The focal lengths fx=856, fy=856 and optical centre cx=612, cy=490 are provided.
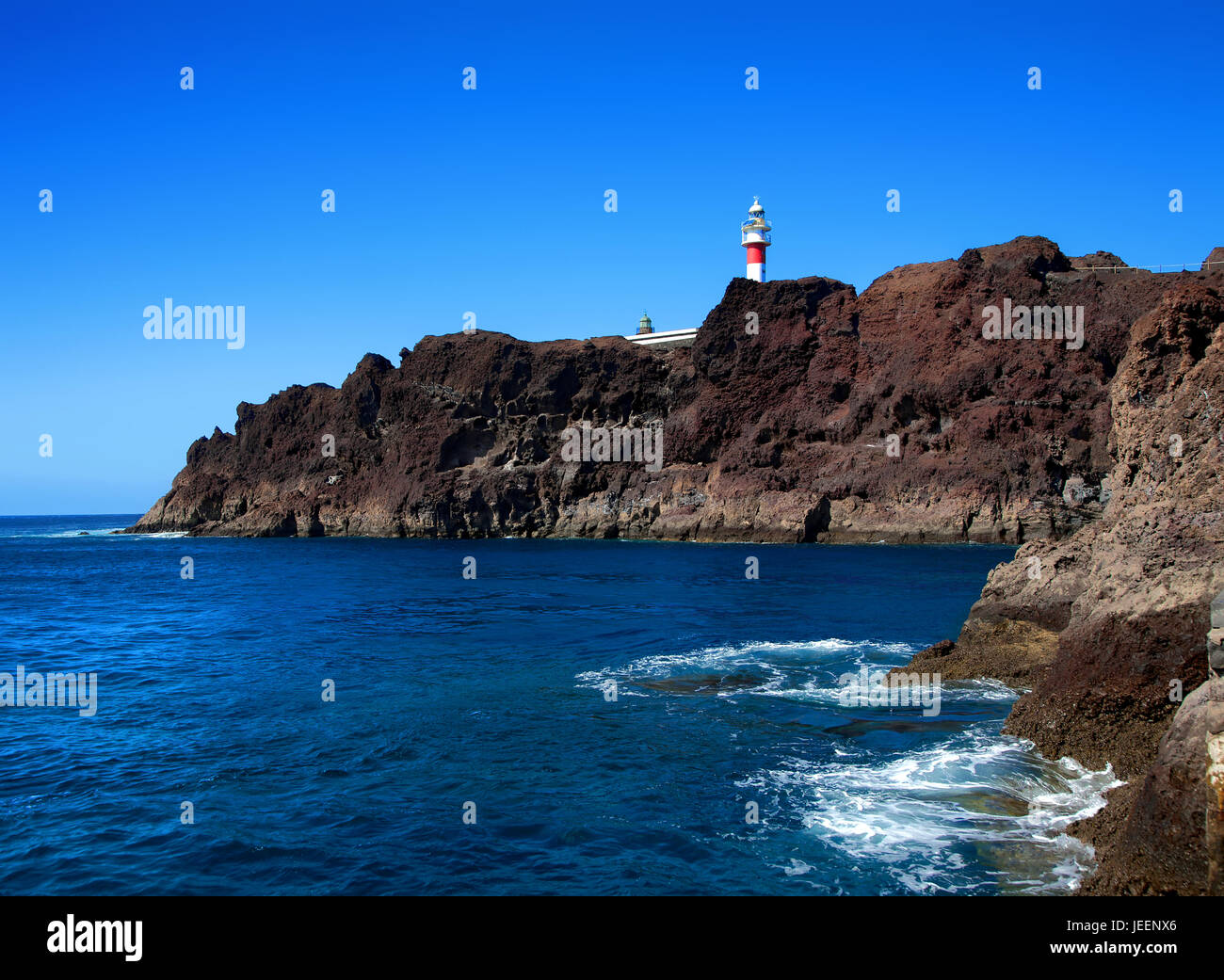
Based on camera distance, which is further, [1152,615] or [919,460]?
[919,460]

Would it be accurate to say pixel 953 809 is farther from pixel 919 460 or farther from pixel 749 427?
pixel 749 427

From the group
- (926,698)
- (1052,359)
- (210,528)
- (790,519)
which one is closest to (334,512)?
(210,528)

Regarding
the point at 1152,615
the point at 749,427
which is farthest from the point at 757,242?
the point at 1152,615

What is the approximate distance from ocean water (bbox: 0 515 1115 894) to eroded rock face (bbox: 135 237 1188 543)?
36.0 meters

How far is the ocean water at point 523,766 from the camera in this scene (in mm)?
8891

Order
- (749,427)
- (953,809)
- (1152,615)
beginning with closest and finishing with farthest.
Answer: (953,809)
(1152,615)
(749,427)

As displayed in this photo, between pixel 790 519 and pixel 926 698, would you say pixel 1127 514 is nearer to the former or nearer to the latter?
pixel 926 698

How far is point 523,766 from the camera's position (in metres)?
12.2

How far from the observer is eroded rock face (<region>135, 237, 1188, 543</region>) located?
5953 centimetres

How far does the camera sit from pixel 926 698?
1563 cm

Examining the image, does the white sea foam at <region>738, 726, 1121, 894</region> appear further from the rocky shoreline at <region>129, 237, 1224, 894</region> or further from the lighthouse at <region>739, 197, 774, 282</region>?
the lighthouse at <region>739, 197, 774, 282</region>

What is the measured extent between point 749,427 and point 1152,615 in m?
63.5
